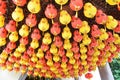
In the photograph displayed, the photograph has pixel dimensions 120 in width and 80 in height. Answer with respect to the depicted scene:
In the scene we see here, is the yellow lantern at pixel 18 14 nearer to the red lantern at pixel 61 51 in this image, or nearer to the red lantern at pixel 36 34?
the red lantern at pixel 36 34

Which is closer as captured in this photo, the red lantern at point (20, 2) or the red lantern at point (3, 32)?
the red lantern at point (20, 2)

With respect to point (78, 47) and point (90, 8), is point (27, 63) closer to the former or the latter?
point (78, 47)

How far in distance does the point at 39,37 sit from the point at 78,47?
0.43ft

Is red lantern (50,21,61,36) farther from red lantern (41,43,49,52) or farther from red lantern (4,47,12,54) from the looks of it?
red lantern (4,47,12,54)

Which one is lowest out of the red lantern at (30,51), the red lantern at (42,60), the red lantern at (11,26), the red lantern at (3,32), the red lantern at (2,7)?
the red lantern at (42,60)

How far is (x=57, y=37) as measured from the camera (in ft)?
2.51

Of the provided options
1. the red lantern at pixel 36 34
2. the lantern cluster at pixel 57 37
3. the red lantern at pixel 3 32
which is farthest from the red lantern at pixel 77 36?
the red lantern at pixel 3 32

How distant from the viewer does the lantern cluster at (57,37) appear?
0.71 meters

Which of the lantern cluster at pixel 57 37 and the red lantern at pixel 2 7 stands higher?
the red lantern at pixel 2 7

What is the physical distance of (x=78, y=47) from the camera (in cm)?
81

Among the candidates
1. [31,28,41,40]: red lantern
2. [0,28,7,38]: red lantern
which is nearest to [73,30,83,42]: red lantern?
[31,28,41,40]: red lantern

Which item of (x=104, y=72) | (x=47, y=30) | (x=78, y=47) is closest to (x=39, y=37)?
(x=47, y=30)

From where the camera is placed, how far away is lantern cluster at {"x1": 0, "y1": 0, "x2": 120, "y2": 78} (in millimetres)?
709

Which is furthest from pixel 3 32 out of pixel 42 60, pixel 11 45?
pixel 42 60
